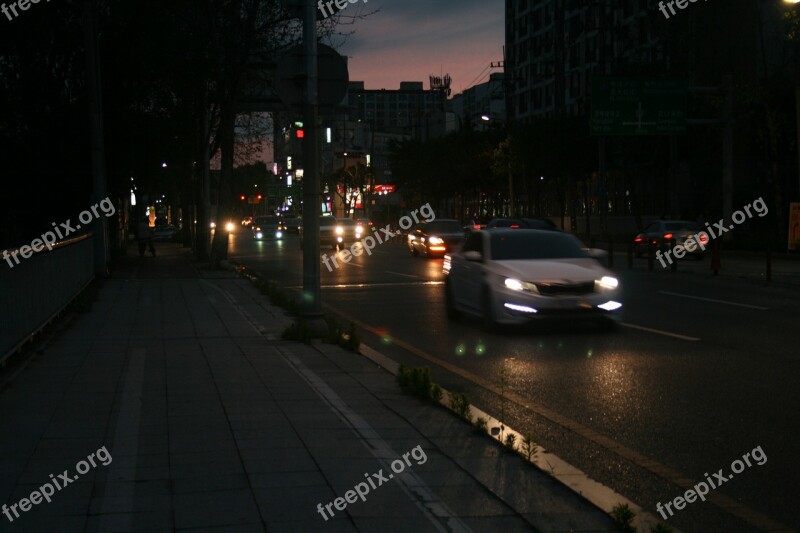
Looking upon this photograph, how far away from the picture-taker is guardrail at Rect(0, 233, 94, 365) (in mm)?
10820

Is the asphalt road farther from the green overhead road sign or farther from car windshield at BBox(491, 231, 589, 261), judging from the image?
the green overhead road sign

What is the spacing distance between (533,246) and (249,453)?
916 centimetres

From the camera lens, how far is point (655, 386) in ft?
31.9

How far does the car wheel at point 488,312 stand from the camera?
1426 centimetres

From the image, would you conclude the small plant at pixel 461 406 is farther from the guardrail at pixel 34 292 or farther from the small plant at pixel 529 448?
the guardrail at pixel 34 292

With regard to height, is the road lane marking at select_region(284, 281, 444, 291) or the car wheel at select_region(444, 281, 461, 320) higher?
the car wheel at select_region(444, 281, 461, 320)

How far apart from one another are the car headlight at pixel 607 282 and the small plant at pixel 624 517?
8.75 m

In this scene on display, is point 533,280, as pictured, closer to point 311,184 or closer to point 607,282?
point 607,282

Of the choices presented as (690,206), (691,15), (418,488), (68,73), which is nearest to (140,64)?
(68,73)

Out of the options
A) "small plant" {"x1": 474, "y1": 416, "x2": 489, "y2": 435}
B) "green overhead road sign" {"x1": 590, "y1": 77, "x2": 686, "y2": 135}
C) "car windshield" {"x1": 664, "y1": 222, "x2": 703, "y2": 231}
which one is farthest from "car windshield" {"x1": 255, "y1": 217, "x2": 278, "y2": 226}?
"small plant" {"x1": 474, "y1": 416, "x2": 489, "y2": 435}

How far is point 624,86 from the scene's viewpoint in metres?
37.0

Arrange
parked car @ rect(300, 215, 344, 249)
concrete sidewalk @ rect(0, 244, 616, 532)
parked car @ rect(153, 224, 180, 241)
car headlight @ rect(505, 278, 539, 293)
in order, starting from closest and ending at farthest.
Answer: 1. concrete sidewalk @ rect(0, 244, 616, 532)
2. car headlight @ rect(505, 278, 539, 293)
3. parked car @ rect(300, 215, 344, 249)
4. parked car @ rect(153, 224, 180, 241)
